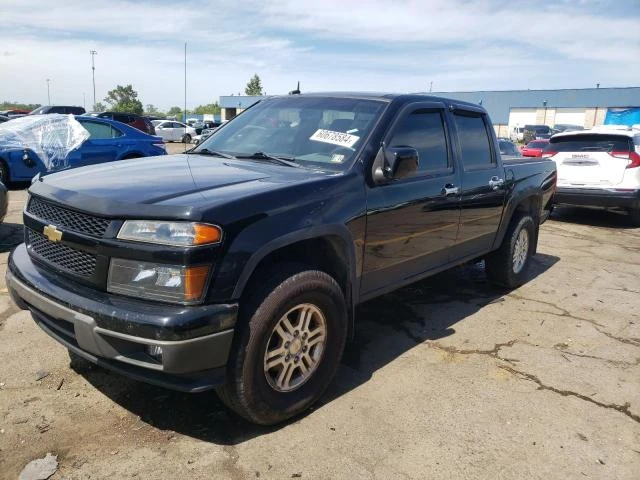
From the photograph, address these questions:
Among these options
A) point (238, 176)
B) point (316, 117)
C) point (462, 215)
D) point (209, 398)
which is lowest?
point (209, 398)

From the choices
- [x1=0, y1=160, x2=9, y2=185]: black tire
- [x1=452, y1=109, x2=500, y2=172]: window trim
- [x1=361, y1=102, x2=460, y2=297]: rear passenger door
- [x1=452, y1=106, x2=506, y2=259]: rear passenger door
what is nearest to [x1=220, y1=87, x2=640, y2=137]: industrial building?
[x1=0, y1=160, x2=9, y2=185]: black tire

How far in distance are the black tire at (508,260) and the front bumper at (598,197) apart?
4.26 m

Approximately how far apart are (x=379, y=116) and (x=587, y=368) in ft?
7.67

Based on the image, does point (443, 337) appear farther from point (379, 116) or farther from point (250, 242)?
point (250, 242)

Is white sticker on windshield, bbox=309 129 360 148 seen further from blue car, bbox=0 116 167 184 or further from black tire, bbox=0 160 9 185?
black tire, bbox=0 160 9 185

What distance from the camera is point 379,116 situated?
3467 mm

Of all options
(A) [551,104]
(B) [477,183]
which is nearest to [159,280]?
(B) [477,183]

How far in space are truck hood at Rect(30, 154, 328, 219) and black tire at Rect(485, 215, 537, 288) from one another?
9.29ft

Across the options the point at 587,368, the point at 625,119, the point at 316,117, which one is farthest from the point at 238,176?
the point at 625,119

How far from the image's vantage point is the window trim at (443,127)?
3463 millimetres

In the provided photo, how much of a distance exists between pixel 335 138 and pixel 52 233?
178 centimetres

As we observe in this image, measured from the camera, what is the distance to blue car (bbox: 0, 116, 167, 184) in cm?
986

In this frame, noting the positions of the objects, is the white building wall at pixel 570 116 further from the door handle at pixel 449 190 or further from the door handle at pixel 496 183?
the door handle at pixel 449 190

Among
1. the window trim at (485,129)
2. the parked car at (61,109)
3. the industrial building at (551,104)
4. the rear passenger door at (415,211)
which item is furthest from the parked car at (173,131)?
the rear passenger door at (415,211)
